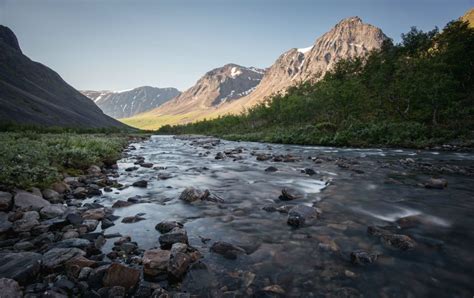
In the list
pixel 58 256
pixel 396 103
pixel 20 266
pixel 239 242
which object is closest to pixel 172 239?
pixel 239 242

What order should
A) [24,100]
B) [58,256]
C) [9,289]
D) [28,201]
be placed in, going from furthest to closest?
[24,100] → [28,201] → [58,256] → [9,289]

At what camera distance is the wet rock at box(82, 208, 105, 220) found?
7.14 metres

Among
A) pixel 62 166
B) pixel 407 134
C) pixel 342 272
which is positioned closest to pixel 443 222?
pixel 342 272

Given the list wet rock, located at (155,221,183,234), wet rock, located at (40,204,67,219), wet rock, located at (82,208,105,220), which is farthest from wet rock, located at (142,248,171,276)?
wet rock, located at (40,204,67,219)

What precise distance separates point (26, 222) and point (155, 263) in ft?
13.4

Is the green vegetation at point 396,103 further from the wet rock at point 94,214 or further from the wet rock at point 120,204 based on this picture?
the wet rock at point 94,214

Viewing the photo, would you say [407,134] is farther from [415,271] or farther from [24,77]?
[24,77]

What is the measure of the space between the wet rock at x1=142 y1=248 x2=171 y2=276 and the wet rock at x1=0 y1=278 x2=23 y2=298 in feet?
5.69

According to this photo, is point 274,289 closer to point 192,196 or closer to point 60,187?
point 192,196

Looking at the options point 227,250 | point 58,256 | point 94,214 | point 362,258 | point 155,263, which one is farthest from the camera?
point 94,214

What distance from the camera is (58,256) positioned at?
4.71 metres

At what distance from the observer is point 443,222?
718cm

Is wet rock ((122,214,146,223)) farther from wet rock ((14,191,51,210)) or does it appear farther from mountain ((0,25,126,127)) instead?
mountain ((0,25,126,127))

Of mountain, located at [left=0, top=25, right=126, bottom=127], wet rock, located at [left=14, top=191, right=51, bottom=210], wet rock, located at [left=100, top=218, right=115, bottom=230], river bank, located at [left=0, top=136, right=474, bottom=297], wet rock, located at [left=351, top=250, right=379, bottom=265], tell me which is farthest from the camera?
mountain, located at [left=0, top=25, right=126, bottom=127]
